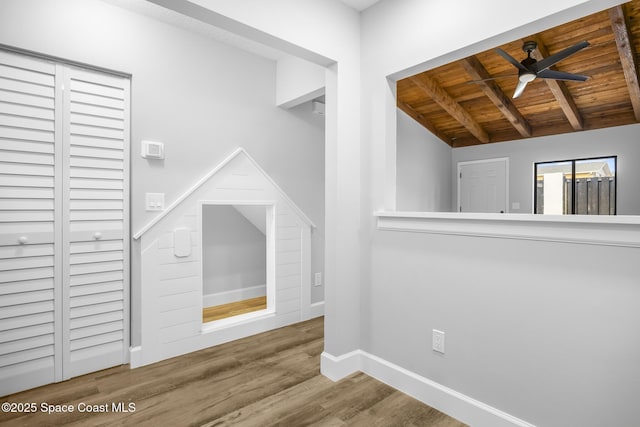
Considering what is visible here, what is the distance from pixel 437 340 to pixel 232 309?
236cm

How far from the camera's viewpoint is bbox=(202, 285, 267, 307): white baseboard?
370 centimetres

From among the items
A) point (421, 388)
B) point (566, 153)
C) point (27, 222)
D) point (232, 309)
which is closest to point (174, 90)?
point (27, 222)

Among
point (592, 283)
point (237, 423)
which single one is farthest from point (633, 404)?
point (237, 423)

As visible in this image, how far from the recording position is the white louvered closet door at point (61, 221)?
82.2 inches

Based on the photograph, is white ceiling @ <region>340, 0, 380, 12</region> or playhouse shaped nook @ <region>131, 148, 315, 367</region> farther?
playhouse shaped nook @ <region>131, 148, 315, 367</region>

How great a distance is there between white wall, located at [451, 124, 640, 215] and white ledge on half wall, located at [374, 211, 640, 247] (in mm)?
5073

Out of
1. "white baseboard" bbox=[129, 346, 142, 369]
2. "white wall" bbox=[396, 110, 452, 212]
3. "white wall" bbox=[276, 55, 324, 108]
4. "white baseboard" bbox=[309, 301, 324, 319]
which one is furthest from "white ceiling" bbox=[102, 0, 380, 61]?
"white wall" bbox=[396, 110, 452, 212]

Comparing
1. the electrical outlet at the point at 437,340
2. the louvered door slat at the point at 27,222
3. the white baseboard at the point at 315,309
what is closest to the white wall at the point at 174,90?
the louvered door slat at the point at 27,222

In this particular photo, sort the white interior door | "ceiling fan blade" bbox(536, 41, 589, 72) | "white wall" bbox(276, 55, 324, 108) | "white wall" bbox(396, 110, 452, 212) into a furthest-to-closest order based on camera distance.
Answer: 1. the white interior door
2. "white wall" bbox(396, 110, 452, 212)
3. "white wall" bbox(276, 55, 324, 108)
4. "ceiling fan blade" bbox(536, 41, 589, 72)

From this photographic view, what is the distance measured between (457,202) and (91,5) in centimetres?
658

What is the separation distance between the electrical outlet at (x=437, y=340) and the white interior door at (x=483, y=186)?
17.3 feet

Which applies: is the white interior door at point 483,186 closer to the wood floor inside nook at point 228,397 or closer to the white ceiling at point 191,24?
the white ceiling at point 191,24

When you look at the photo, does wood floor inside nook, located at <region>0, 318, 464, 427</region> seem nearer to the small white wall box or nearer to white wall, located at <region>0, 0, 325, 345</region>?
white wall, located at <region>0, 0, 325, 345</region>

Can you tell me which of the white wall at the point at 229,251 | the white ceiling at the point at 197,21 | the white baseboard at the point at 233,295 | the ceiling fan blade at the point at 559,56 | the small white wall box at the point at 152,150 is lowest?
the white baseboard at the point at 233,295
